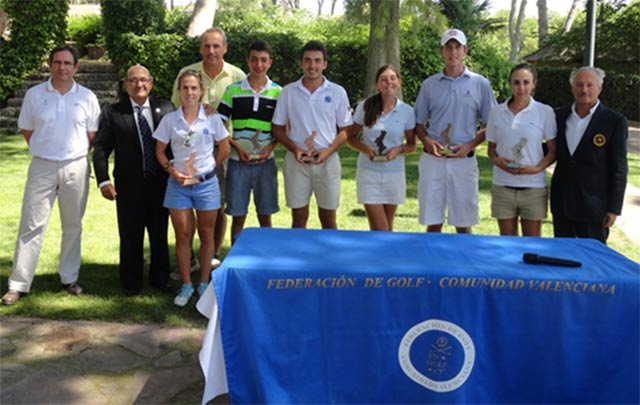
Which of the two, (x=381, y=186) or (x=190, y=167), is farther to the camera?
(x=381, y=186)

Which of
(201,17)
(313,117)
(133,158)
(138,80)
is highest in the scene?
(201,17)

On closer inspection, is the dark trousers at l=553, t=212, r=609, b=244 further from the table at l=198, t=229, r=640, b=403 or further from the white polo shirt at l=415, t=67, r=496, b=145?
the table at l=198, t=229, r=640, b=403

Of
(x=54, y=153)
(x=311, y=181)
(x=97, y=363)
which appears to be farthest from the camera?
(x=311, y=181)

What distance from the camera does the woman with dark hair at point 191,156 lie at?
489 centimetres

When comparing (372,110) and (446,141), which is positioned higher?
(372,110)

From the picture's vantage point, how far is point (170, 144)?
5020 mm

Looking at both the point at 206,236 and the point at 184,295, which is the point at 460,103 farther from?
the point at 184,295

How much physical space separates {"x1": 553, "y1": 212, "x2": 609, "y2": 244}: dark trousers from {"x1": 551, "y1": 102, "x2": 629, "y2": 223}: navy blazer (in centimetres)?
8

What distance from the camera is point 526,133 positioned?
16.1ft

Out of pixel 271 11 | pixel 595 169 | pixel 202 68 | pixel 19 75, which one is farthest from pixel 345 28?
pixel 595 169

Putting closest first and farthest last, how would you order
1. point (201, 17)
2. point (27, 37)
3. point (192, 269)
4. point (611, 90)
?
point (192, 269)
point (27, 37)
point (201, 17)
point (611, 90)

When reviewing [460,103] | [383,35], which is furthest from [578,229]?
[383,35]

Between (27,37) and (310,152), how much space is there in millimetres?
13427

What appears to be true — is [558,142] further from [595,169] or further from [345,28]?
[345,28]
